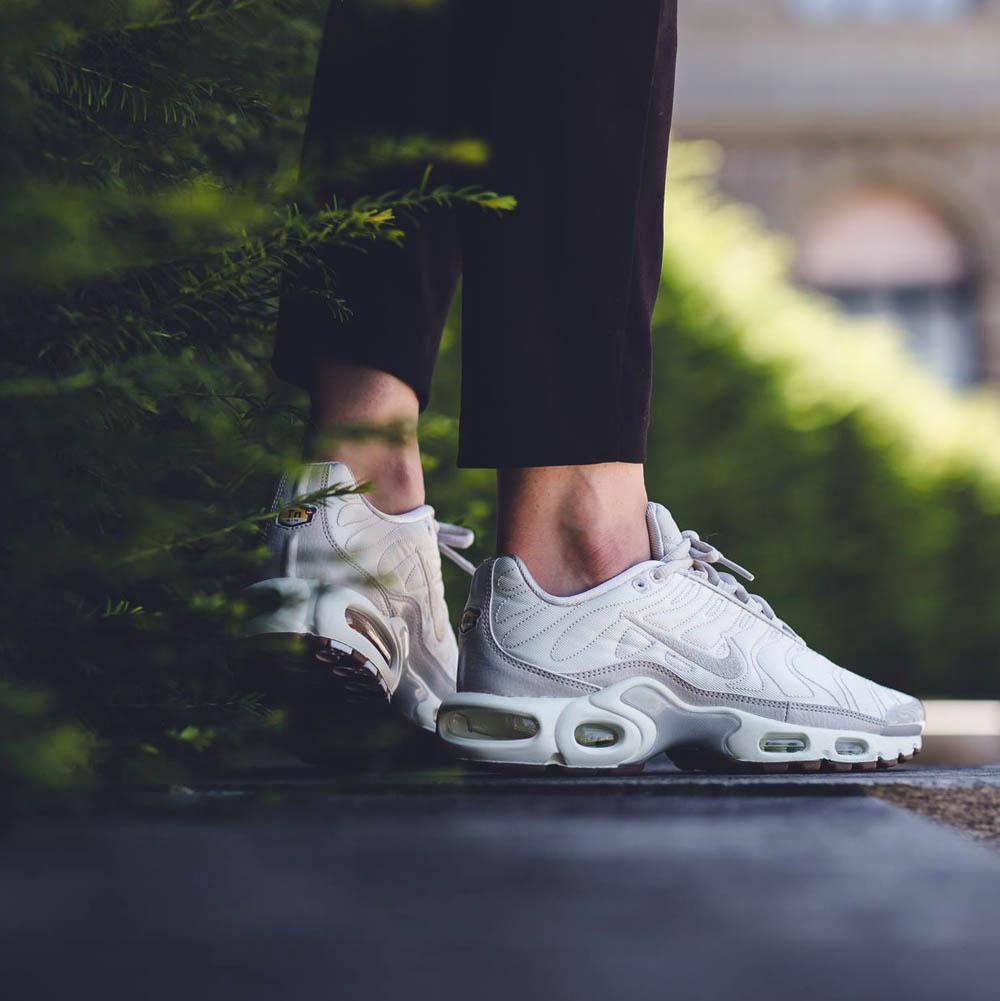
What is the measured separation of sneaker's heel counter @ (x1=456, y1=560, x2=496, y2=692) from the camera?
1.43m

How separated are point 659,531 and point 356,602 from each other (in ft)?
1.20

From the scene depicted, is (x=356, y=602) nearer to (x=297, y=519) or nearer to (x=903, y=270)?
(x=297, y=519)

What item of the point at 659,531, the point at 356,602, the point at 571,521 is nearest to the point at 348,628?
the point at 356,602

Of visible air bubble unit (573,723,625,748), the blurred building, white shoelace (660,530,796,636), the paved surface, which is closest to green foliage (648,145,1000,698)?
white shoelace (660,530,796,636)

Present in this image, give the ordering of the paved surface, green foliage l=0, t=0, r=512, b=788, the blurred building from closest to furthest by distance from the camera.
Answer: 1. the paved surface
2. green foliage l=0, t=0, r=512, b=788
3. the blurred building

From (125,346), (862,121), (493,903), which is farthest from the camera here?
(862,121)

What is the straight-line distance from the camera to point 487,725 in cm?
140

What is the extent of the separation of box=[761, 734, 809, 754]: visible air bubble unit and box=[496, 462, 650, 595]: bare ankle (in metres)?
0.26

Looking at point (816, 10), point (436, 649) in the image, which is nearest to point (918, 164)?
point (816, 10)

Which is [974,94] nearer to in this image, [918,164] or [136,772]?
[918,164]

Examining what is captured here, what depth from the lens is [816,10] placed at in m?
12.7

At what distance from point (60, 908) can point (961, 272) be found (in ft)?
43.2

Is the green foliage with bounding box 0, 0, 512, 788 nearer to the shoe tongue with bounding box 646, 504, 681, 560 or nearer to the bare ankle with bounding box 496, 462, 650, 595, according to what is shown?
the bare ankle with bounding box 496, 462, 650, 595

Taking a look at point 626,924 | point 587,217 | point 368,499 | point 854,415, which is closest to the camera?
point 626,924
